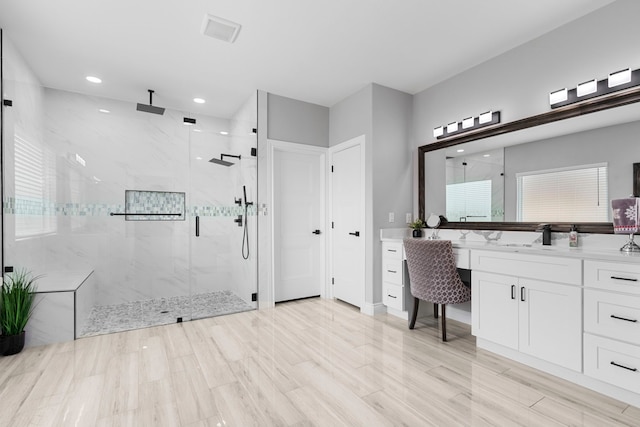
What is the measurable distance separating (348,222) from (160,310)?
240cm

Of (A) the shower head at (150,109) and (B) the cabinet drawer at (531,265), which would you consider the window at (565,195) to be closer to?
(B) the cabinet drawer at (531,265)

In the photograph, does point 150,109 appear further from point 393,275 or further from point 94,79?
point 393,275

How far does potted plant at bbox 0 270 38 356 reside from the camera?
7.95 feet

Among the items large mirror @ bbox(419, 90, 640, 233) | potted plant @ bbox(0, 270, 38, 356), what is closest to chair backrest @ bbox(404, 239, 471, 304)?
large mirror @ bbox(419, 90, 640, 233)

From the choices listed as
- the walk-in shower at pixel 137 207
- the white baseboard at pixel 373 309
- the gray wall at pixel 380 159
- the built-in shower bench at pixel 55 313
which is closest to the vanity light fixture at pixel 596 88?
the gray wall at pixel 380 159

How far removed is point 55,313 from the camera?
2668 mm

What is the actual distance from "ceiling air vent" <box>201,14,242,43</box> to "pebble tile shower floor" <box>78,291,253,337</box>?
8.71ft

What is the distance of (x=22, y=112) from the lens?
281 cm

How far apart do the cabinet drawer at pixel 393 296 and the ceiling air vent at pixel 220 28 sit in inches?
113

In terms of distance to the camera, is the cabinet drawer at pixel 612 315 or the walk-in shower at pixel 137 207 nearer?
the cabinet drawer at pixel 612 315

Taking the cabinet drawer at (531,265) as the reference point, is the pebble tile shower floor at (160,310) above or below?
below

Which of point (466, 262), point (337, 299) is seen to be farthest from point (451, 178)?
point (337, 299)

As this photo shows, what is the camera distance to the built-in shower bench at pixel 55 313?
8.55ft

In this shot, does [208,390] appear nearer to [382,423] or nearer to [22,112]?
[382,423]
